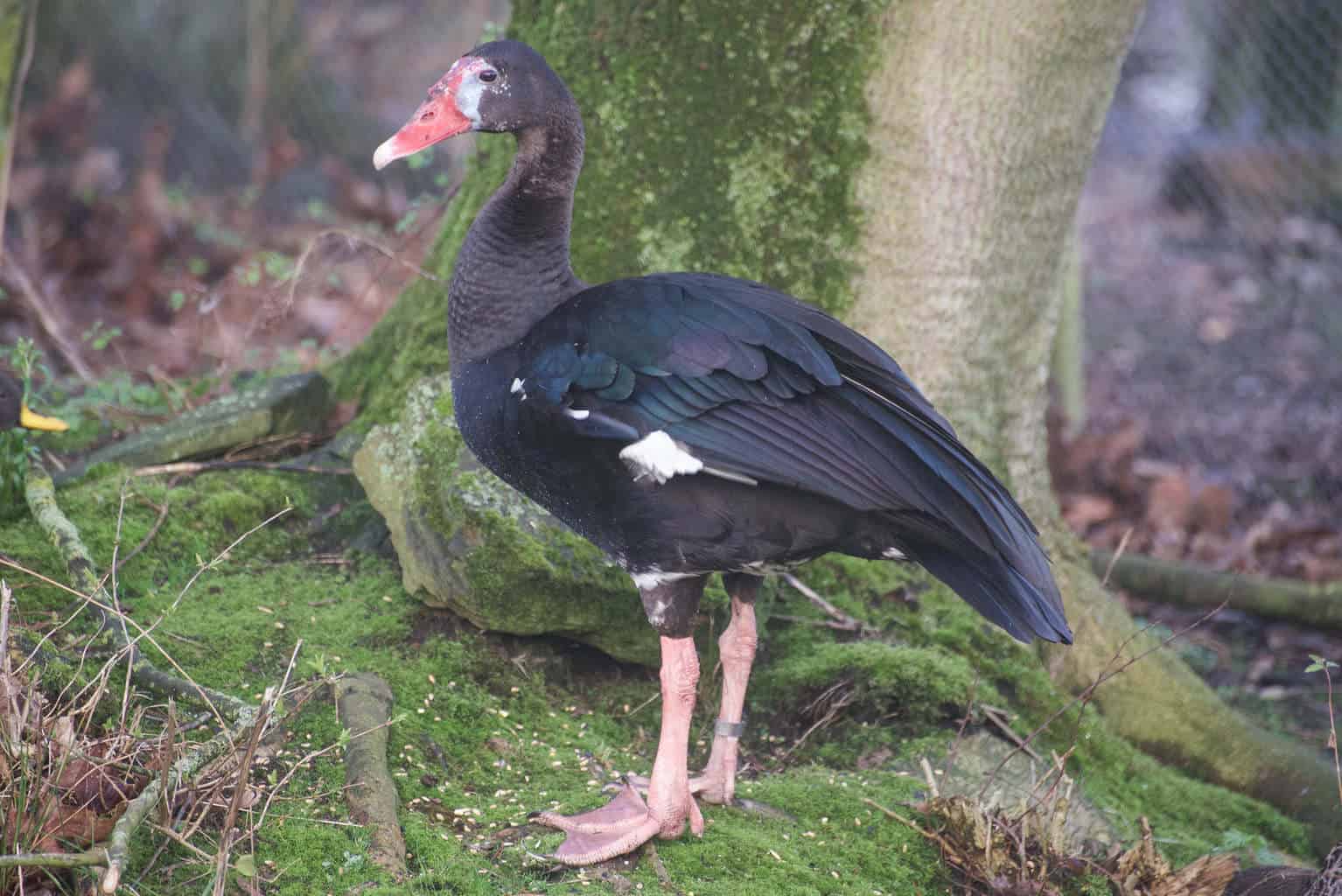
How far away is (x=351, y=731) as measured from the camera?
3.19 meters

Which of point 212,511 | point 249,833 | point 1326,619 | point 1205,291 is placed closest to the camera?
point 249,833

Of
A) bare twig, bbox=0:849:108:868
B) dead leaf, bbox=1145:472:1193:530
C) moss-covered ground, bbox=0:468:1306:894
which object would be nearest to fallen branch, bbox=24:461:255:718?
moss-covered ground, bbox=0:468:1306:894

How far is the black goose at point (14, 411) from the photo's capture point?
12.4 ft

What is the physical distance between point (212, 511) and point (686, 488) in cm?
180

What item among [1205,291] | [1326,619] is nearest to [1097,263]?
[1205,291]

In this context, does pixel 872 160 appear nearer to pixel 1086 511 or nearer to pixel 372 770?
pixel 372 770

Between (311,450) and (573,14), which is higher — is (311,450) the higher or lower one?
the lower one

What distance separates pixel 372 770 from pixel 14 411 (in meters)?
1.62

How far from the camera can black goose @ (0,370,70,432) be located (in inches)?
148

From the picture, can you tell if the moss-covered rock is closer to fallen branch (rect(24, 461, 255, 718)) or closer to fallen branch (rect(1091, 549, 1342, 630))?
fallen branch (rect(24, 461, 255, 718))

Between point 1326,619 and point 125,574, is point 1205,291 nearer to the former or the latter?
point 1326,619

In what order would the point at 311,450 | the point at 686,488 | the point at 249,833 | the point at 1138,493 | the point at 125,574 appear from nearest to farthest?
1. the point at 249,833
2. the point at 686,488
3. the point at 125,574
4. the point at 311,450
5. the point at 1138,493

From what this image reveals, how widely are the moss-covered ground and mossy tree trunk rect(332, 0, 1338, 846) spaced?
0.47m

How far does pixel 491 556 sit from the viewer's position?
3682 millimetres
